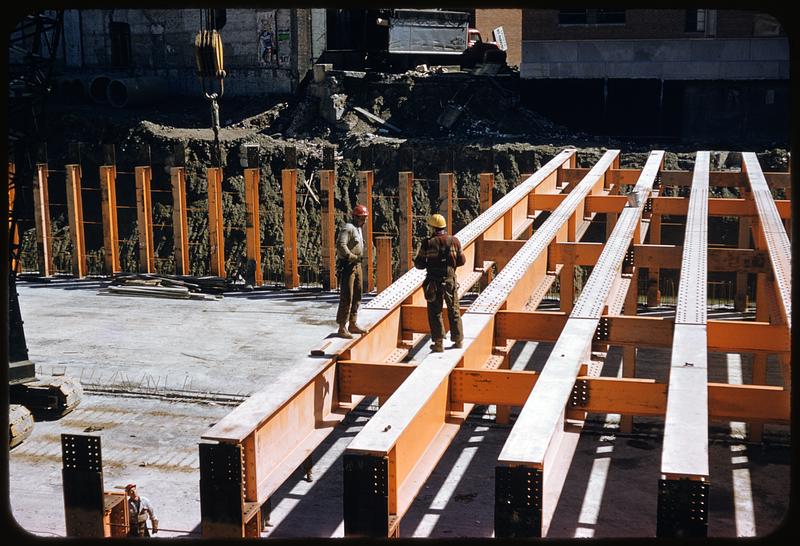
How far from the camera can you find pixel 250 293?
77.3 feet

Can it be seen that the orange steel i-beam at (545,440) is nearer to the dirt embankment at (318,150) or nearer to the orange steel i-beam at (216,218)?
the orange steel i-beam at (216,218)

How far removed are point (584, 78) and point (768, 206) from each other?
1792cm

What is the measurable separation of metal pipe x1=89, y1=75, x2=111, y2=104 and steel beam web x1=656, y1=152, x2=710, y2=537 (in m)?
29.5

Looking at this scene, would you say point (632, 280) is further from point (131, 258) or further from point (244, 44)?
point (244, 44)

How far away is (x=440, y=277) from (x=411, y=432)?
8.07 feet

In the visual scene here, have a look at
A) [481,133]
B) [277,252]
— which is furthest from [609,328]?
[481,133]

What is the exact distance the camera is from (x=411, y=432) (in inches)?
338

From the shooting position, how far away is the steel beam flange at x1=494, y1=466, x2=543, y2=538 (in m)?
7.33

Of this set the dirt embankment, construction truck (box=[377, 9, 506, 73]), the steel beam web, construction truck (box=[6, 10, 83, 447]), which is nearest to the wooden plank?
the steel beam web

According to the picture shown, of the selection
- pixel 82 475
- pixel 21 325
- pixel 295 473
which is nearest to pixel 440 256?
pixel 82 475

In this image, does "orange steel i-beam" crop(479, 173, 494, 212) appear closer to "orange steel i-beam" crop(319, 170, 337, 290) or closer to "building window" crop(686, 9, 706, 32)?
"orange steel i-beam" crop(319, 170, 337, 290)

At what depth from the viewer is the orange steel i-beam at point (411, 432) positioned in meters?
7.78

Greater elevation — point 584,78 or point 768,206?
point 584,78

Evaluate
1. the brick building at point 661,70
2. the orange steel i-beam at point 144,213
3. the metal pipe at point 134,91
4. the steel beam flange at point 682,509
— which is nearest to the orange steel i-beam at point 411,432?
the steel beam flange at point 682,509
